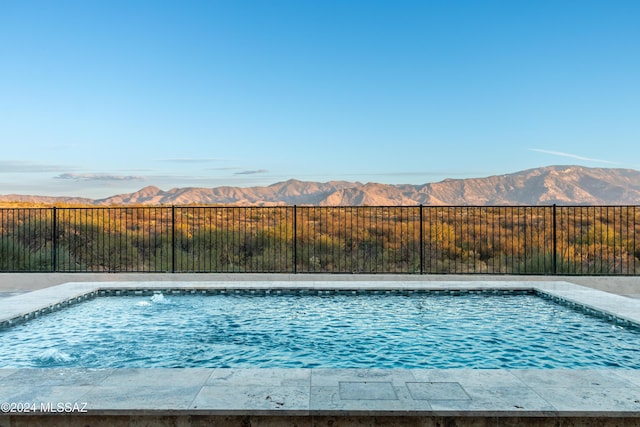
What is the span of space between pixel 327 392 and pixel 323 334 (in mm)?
2686

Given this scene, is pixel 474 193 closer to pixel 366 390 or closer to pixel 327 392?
pixel 366 390

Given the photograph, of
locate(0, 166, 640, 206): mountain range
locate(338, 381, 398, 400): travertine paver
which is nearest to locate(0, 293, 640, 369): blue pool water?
locate(338, 381, 398, 400): travertine paver

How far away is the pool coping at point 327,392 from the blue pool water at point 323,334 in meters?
0.97

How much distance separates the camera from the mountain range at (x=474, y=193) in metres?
59.5

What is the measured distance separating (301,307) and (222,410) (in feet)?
15.2

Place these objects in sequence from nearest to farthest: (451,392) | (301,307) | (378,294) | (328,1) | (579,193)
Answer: (451,392), (301,307), (378,294), (328,1), (579,193)

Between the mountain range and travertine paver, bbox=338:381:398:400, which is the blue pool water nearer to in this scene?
travertine paver, bbox=338:381:398:400

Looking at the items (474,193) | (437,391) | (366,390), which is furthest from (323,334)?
(474,193)

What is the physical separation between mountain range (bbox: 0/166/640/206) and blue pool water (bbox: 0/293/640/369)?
157 feet

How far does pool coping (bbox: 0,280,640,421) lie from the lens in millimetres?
3312

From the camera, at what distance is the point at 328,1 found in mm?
17578

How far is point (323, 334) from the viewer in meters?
6.31

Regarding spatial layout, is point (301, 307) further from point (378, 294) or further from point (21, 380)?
point (21, 380)

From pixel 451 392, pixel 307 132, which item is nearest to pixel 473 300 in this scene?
pixel 451 392
